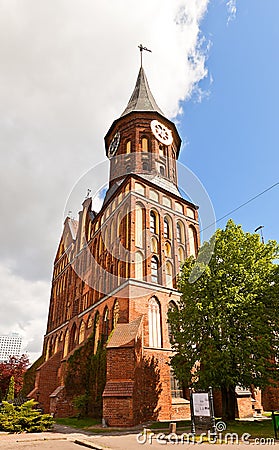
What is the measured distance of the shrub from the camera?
14430 mm

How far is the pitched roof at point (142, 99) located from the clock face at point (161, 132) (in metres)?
1.87

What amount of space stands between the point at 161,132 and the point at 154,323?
61.6 ft

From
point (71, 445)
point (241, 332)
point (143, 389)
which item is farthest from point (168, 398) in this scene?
point (71, 445)

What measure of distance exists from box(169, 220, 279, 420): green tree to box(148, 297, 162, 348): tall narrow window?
3.23m

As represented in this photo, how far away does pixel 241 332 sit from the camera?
48.2ft

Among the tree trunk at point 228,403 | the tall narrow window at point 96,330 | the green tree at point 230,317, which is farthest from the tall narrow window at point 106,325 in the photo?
the tree trunk at point 228,403

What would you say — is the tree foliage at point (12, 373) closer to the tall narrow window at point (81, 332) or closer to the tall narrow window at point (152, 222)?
the tall narrow window at point (81, 332)

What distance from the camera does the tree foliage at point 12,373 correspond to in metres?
42.8

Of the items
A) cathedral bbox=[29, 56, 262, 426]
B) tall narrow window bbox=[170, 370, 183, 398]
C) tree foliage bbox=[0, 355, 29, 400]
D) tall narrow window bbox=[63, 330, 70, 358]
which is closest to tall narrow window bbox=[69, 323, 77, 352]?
cathedral bbox=[29, 56, 262, 426]

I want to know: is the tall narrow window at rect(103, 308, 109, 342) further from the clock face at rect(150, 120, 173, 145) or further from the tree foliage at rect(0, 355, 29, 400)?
the tree foliage at rect(0, 355, 29, 400)

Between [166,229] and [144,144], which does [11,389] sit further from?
[144,144]

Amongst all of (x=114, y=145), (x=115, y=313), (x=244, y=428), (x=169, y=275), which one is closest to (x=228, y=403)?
(x=244, y=428)

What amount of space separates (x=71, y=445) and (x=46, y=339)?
30040 millimetres

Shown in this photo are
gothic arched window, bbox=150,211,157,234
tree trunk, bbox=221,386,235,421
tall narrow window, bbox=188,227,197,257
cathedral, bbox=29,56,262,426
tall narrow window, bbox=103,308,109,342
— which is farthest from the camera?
tall narrow window, bbox=188,227,197,257
